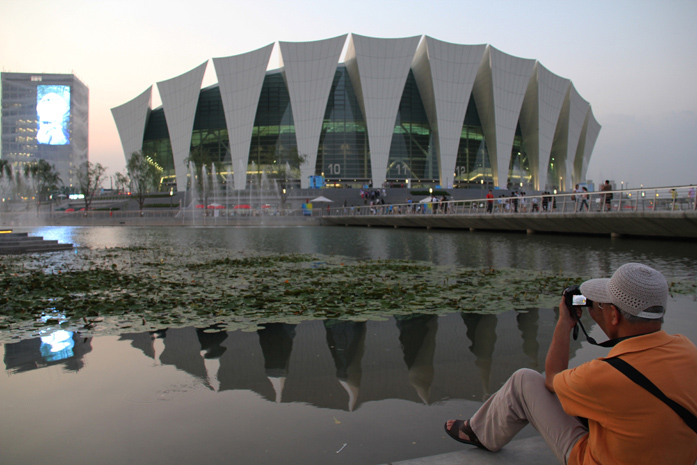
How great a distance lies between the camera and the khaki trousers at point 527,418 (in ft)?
7.30

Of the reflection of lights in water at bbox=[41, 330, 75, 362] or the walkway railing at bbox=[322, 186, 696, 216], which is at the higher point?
the walkway railing at bbox=[322, 186, 696, 216]

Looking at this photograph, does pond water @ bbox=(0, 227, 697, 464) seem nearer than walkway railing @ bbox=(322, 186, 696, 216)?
Yes

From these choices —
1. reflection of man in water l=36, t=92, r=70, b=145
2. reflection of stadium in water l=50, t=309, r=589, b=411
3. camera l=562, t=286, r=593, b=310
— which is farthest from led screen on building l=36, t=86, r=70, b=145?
camera l=562, t=286, r=593, b=310

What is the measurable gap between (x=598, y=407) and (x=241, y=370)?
289 centimetres

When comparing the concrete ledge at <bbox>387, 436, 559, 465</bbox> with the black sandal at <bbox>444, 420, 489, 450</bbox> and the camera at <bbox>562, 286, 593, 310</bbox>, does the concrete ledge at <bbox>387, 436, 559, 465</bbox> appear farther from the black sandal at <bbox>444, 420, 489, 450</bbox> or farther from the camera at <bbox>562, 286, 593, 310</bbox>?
the camera at <bbox>562, 286, 593, 310</bbox>

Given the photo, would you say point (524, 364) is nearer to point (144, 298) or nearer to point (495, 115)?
point (144, 298)

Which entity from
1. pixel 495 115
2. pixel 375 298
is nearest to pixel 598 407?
pixel 375 298

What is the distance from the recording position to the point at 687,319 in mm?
5719

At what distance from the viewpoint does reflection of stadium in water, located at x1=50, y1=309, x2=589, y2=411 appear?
365 centimetres

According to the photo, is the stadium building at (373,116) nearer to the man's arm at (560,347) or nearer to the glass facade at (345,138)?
the glass facade at (345,138)

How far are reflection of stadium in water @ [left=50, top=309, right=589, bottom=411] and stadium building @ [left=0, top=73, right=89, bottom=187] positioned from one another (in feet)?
490

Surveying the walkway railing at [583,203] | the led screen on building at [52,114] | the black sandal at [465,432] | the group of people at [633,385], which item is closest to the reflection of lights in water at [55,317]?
the black sandal at [465,432]

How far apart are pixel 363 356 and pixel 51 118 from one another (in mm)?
153232

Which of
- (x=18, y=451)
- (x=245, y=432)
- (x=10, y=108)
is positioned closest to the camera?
(x=18, y=451)
